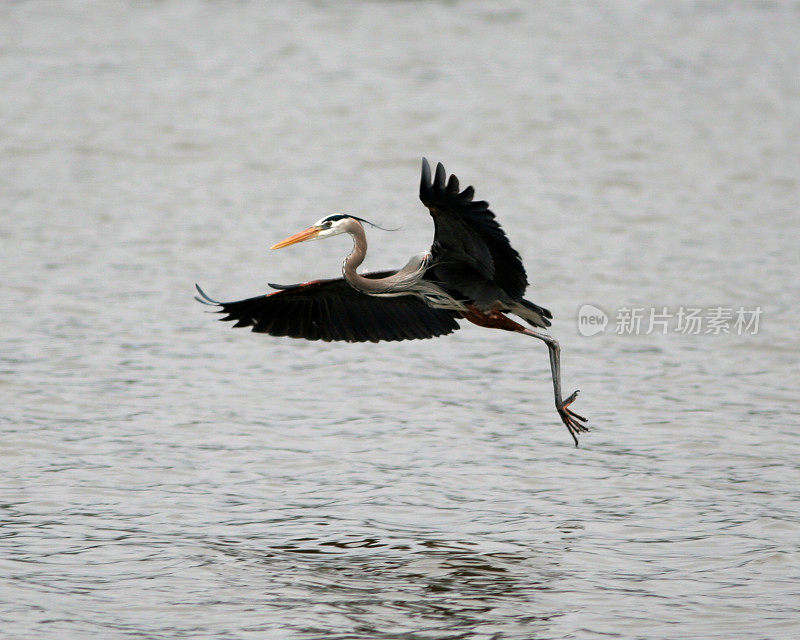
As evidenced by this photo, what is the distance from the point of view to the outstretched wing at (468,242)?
8086mm

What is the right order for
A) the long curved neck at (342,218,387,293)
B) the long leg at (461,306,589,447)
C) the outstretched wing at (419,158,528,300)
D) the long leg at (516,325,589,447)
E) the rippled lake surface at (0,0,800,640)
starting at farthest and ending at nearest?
the long leg at (516,325,589,447) < the long leg at (461,306,589,447) < the long curved neck at (342,218,387,293) < the rippled lake surface at (0,0,800,640) < the outstretched wing at (419,158,528,300)

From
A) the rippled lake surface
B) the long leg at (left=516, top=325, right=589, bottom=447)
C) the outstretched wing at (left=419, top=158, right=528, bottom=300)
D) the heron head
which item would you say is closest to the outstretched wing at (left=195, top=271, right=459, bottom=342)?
the heron head

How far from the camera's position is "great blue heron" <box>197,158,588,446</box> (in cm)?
845

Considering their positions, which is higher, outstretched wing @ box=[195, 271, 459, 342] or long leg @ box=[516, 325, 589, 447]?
outstretched wing @ box=[195, 271, 459, 342]

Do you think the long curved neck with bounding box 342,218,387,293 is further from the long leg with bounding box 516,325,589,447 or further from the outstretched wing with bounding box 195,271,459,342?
the long leg with bounding box 516,325,589,447

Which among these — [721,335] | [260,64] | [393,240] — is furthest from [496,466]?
[260,64]

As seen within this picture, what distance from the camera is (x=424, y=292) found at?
9.45 meters

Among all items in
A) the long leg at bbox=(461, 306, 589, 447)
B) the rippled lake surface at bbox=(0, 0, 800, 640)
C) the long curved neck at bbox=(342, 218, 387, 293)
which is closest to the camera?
the rippled lake surface at bbox=(0, 0, 800, 640)

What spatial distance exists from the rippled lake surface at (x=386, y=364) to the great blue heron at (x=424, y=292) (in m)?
1.34

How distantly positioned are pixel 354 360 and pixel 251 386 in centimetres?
139

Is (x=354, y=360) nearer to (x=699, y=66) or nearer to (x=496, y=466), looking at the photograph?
(x=496, y=466)

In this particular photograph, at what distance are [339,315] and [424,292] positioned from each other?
2.88 feet

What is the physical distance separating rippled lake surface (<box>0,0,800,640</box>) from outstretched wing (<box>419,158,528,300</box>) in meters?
1.85

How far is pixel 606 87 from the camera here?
27.7m
